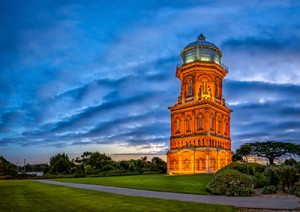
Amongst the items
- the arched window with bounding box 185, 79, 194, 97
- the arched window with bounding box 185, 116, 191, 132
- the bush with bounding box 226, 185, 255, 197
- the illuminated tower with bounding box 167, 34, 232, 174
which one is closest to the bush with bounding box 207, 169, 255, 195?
the bush with bounding box 226, 185, 255, 197

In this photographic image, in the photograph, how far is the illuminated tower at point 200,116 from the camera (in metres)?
58.9

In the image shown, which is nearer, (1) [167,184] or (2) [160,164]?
(1) [167,184]

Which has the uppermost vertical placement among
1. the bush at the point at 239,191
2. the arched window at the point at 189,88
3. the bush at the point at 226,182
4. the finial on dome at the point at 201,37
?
the finial on dome at the point at 201,37

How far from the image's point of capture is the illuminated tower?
5894 centimetres

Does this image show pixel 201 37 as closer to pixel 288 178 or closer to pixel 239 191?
pixel 288 178

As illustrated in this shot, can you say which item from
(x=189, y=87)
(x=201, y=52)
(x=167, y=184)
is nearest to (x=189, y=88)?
(x=189, y=87)

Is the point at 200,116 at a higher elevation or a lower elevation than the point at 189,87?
lower

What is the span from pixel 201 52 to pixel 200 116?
52.9 ft

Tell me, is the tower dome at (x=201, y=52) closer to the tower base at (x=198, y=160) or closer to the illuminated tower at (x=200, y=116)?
the illuminated tower at (x=200, y=116)

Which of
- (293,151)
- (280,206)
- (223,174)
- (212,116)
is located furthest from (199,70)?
(280,206)

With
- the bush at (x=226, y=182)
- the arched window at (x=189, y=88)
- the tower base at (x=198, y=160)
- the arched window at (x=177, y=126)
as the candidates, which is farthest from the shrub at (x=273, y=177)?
the arched window at (x=189, y=88)

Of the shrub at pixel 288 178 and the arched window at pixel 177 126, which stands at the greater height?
the arched window at pixel 177 126

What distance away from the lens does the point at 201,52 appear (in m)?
67.9

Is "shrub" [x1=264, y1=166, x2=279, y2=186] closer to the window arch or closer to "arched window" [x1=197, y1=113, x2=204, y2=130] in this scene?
"arched window" [x1=197, y1=113, x2=204, y2=130]
